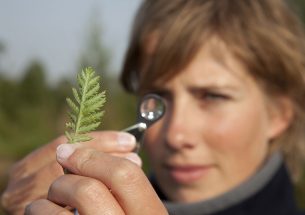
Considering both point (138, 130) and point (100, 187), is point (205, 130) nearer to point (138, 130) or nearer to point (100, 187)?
point (138, 130)

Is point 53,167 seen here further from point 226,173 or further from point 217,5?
point 217,5

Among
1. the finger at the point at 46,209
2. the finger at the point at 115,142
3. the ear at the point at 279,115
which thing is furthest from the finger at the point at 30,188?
the ear at the point at 279,115

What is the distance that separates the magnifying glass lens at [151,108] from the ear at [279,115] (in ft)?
3.56

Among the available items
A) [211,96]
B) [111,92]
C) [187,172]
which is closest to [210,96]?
[211,96]

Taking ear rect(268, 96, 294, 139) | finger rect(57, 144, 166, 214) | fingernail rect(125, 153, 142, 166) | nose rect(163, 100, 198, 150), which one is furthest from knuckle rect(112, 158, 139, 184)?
ear rect(268, 96, 294, 139)

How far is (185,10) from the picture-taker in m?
2.14

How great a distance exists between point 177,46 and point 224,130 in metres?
0.32

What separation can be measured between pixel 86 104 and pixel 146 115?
0.55m

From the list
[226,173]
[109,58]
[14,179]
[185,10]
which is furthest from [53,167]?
[109,58]

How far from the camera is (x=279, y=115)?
7.52 feet

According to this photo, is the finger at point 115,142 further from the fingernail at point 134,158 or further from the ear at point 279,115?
the ear at point 279,115

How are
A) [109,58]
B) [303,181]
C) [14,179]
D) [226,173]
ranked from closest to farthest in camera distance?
[14,179]
[226,173]
[303,181]
[109,58]

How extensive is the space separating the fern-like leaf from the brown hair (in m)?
1.40

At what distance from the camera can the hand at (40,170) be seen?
121 centimetres
